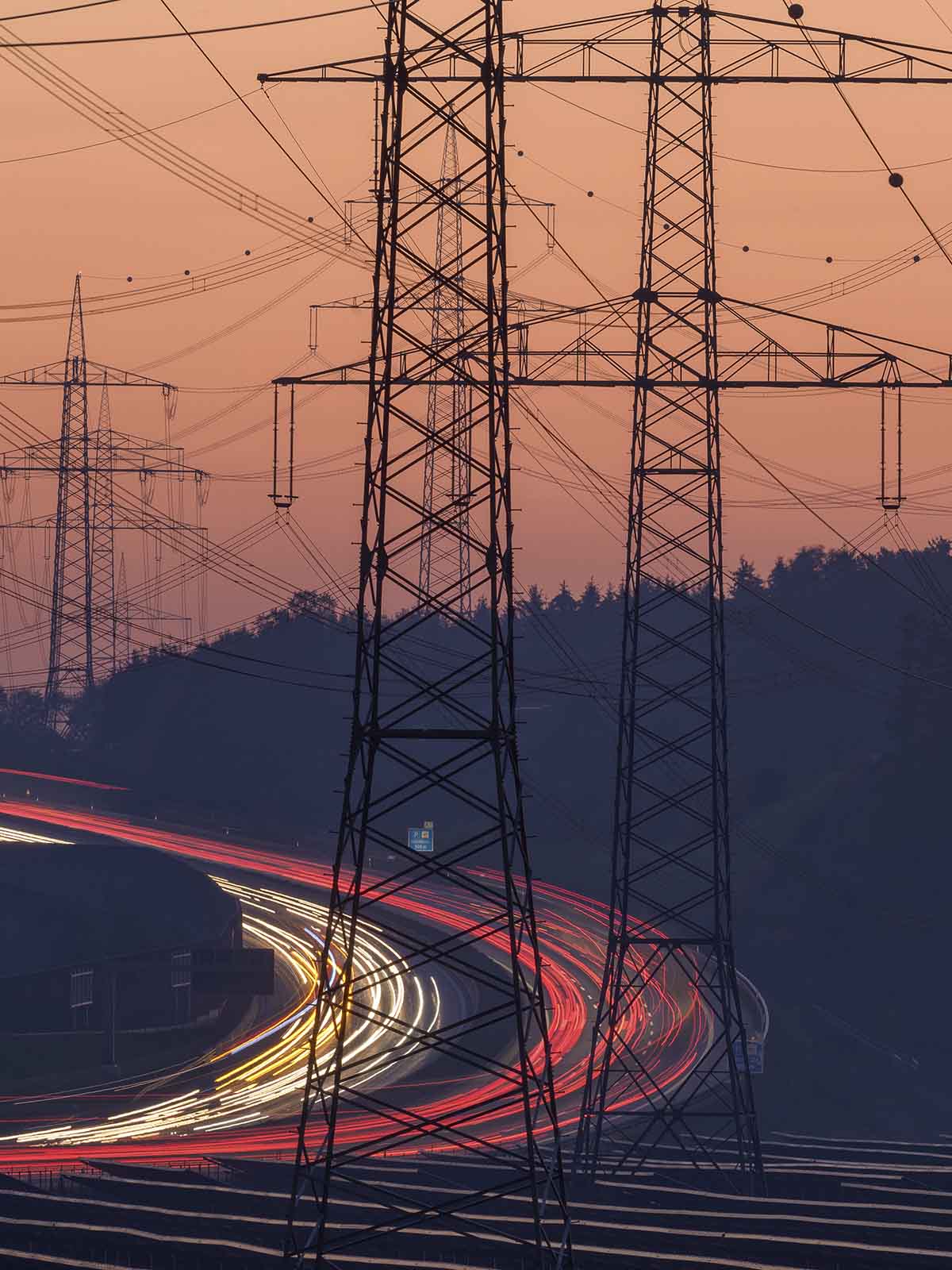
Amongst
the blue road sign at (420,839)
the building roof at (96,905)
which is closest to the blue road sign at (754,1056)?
the building roof at (96,905)

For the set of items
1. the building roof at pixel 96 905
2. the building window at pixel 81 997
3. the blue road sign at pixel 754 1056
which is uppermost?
the building roof at pixel 96 905

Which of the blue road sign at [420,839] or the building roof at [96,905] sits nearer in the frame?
the building roof at [96,905]

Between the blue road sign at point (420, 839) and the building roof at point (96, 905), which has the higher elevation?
the blue road sign at point (420, 839)

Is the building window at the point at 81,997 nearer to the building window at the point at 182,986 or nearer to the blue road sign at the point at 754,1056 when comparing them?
the building window at the point at 182,986

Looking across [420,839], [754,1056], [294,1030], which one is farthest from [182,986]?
[420,839]

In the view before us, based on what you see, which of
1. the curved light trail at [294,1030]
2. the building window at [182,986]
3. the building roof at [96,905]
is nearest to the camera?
the curved light trail at [294,1030]

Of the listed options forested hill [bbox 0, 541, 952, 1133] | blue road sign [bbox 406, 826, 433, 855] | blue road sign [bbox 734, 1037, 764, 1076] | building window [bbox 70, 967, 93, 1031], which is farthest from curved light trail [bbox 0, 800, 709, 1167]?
forested hill [bbox 0, 541, 952, 1133]
